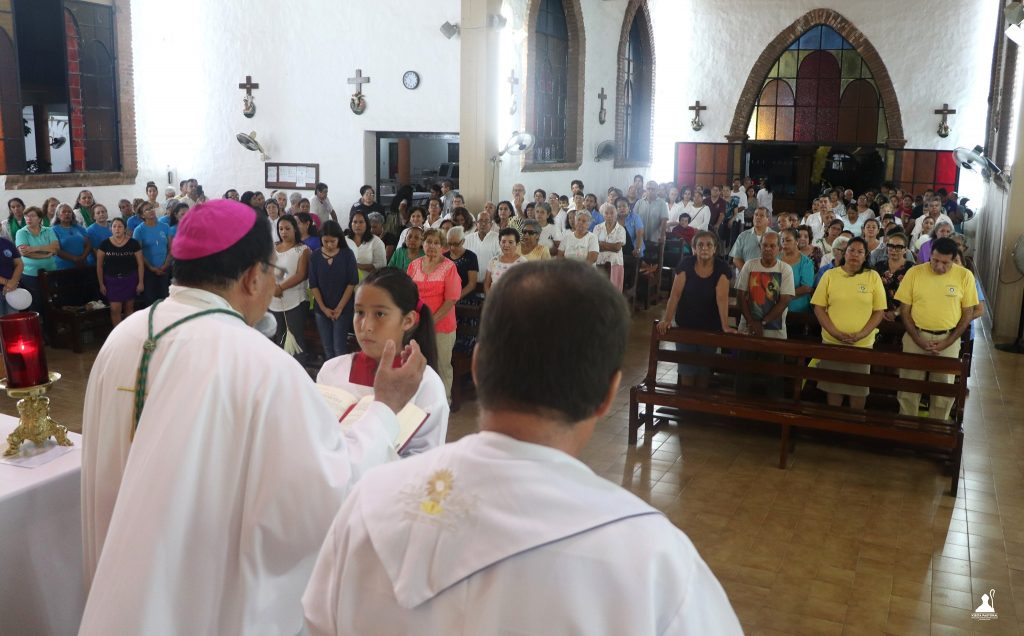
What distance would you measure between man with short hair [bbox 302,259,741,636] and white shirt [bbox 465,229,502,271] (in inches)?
317

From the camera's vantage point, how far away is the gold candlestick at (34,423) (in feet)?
9.77

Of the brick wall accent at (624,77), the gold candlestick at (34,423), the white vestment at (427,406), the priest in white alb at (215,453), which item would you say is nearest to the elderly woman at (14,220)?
the gold candlestick at (34,423)

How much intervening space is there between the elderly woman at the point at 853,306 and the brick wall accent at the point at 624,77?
12046mm

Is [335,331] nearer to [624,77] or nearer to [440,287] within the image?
[440,287]

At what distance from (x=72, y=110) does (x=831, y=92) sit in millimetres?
14370

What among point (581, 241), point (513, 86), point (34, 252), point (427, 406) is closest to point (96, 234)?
point (34, 252)

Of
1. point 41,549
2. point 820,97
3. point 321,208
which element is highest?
point 820,97

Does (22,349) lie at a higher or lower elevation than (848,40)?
lower

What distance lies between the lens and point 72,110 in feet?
45.8

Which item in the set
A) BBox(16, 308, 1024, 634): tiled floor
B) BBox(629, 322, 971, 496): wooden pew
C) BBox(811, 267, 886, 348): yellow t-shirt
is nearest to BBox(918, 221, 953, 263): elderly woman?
BBox(16, 308, 1024, 634): tiled floor

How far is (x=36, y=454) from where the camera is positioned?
9.86 ft

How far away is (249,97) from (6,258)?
6.93 metres

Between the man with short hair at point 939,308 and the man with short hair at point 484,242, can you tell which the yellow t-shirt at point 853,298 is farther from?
the man with short hair at point 484,242

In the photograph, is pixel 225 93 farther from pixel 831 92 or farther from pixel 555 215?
pixel 831 92
